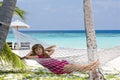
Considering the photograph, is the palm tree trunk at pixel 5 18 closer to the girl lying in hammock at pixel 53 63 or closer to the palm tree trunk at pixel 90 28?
the girl lying in hammock at pixel 53 63

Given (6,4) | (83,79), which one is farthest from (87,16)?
(6,4)

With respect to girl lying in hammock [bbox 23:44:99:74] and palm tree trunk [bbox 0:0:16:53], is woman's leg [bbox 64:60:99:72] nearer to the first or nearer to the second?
girl lying in hammock [bbox 23:44:99:74]

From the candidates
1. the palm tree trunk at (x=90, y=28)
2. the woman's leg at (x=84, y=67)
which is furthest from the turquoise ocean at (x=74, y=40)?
the woman's leg at (x=84, y=67)

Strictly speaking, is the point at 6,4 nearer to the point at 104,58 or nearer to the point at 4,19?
the point at 4,19

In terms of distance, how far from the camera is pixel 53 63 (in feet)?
15.0

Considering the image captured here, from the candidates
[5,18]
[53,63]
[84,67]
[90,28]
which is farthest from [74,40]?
[5,18]

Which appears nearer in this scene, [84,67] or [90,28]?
[84,67]

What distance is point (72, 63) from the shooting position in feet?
14.9

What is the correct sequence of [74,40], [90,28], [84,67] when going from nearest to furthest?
[84,67] < [90,28] < [74,40]

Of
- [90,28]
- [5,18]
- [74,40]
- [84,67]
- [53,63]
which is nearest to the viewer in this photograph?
[5,18]

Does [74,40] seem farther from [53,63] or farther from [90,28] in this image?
[53,63]

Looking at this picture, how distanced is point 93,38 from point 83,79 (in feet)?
4.45

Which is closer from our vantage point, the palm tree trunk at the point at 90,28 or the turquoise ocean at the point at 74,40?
the palm tree trunk at the point at 90,28

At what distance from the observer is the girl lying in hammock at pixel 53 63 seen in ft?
13.9
